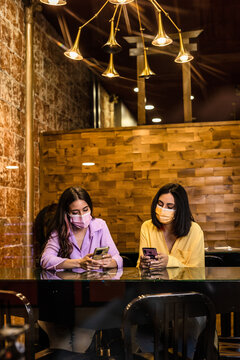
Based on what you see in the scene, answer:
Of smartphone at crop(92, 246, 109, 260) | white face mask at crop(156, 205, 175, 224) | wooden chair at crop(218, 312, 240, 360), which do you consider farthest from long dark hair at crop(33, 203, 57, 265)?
wooden chair at crop(218, 312, 240, 360)

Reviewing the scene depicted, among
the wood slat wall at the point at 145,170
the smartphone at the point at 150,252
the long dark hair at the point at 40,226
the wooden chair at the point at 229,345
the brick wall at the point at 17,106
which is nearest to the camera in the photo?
the wooden chair at the point at 229,345

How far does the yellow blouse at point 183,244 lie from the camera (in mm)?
3250

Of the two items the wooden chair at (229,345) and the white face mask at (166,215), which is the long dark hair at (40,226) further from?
the wooden chair at (229,345)

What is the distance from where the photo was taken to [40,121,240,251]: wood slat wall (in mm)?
5270

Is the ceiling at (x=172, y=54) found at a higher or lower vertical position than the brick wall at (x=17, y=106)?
higher

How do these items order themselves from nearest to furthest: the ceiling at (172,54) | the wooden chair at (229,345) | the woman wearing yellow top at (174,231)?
the wooden chair at (229,345) < the woman wearing yellow top at (174,231) < the ceiling at (172,54)

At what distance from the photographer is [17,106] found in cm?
490

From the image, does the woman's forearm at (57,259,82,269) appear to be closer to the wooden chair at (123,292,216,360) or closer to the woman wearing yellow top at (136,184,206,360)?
the woman wearing yellow top at (136,184,206,360)

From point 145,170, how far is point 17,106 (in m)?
1.76

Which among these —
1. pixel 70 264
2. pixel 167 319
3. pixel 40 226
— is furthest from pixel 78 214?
pixel 40 226

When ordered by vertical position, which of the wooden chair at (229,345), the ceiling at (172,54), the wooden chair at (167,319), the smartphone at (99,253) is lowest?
the wooden chair at (229,345)

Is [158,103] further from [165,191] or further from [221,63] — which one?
[165,191]

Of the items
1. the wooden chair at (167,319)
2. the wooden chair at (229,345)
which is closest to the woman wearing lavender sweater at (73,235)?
the wooden chair at (229,345)

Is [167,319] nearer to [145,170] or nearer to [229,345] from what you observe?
[229,345]
